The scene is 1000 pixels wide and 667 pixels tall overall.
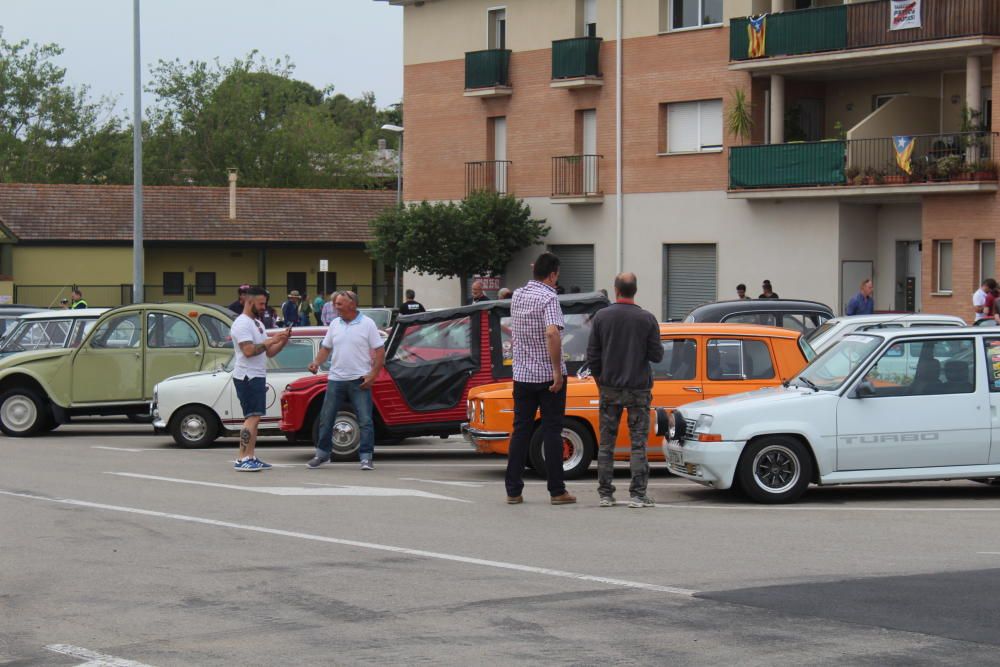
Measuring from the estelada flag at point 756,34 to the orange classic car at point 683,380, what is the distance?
21.5m

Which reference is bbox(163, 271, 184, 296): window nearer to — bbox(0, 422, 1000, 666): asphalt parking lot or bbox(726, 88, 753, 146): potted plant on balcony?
bbox(726, 88, 753, 146): potted plant on balcony

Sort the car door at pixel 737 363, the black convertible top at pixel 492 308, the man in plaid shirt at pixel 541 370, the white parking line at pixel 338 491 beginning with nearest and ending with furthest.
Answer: the man in plaid shirt at pixel 541 370 < the white parking line at pixel 338 491 < the car door at pixel 737 363 < the black convertible top at pixel 492 308

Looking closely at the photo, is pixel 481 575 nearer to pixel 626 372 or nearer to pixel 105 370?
pixel 626 372

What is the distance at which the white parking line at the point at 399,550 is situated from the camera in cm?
878

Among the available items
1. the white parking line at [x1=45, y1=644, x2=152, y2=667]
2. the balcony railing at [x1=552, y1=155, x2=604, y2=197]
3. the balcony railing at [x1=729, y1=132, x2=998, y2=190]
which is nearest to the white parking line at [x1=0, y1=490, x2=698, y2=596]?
the white parking line at [x1=45, y1=644, x2=152, y2=667]

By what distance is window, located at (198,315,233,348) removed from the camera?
20.7 m

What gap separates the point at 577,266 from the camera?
41594mm

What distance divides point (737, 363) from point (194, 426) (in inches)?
292

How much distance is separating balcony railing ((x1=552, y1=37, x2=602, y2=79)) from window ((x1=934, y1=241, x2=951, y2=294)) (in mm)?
10753

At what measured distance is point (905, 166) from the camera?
32750 millimetres

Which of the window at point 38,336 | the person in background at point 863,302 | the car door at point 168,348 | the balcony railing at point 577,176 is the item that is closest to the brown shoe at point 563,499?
the car door at point 168,348

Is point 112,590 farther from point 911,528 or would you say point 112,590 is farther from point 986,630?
point 911,528

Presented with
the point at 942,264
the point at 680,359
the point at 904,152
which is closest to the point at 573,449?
the point at 680,359

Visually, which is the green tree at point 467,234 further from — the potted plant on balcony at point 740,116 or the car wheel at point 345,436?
the car wheel at point 345,436
